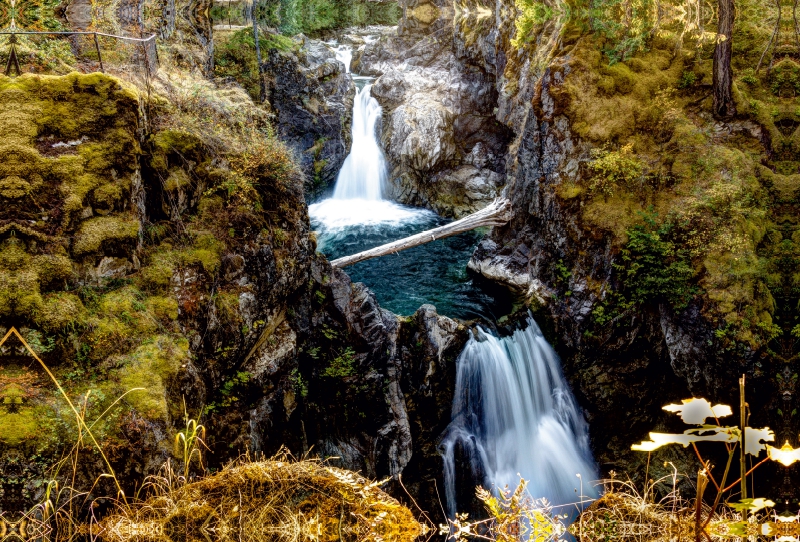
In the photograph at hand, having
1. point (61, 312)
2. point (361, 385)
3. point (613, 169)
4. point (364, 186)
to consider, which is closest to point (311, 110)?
point (364, 186)

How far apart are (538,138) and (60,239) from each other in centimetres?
1067

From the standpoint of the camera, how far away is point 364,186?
828 inches

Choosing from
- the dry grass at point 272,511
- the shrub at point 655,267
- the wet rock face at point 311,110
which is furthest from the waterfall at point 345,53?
the dry grass at point 272,511

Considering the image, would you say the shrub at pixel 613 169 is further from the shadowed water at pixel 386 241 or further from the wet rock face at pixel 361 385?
the wet rock face at pixel 361 385

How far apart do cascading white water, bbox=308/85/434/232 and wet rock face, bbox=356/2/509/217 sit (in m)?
0.54

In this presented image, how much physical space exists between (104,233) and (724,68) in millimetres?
12945

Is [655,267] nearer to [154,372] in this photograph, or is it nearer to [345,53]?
[154,372]

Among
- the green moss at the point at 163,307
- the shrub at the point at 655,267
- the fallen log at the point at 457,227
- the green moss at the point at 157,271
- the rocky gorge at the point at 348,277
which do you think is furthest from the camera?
the fallen log at the point at 457,227

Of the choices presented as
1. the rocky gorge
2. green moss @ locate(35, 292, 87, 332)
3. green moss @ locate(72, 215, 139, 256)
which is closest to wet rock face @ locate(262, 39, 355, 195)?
the rocky gorge

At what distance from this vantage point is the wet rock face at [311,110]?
19172mm

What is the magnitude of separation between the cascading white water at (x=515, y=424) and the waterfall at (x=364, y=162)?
37.6 ft

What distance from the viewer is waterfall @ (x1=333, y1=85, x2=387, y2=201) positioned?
2091cm

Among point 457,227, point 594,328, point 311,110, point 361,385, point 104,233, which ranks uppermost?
point 311,110

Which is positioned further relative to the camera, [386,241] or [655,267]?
[386,241]
